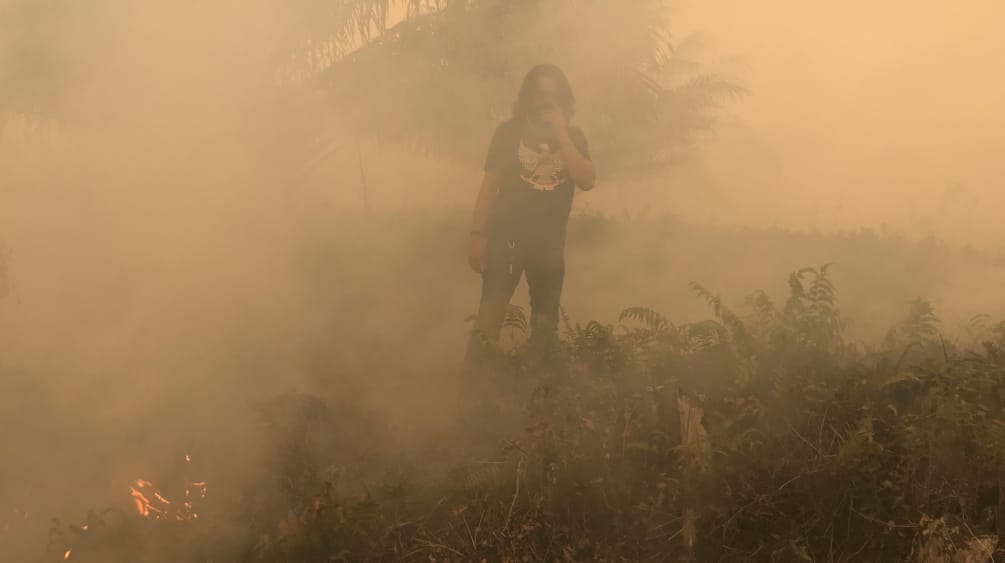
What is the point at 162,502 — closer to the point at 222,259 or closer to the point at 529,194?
the point at 529,194

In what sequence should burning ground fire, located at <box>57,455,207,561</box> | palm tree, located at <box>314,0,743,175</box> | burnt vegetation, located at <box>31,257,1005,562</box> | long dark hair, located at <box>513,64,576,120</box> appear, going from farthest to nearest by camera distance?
palm tree, located at <box>314,0,743,175</box>
long dark hair, located at <box>513,64,576,120</box>
burning ground fire, located at <box>57,455,207,561</box>
burnt vegetation, located at <box>31,257,1005,562</box>

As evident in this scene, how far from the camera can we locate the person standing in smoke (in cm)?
317

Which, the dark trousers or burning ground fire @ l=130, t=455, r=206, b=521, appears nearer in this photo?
burning ground fire @ l=130, t=455, r=206, b=521

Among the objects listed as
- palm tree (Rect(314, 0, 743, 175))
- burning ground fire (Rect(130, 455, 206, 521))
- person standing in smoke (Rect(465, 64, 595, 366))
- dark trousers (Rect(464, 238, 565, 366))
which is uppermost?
palm tree (Rect(314, 0, 743, 175))

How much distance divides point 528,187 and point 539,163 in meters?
0.09

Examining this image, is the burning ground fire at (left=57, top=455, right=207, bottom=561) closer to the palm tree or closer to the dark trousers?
the dark trousers

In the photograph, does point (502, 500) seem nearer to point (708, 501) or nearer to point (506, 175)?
point (708, 501)

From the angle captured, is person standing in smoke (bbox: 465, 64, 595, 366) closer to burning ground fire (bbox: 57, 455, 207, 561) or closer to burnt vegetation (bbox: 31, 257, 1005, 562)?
burnt vegetation (bbox: 31, 257, 1005, 562)

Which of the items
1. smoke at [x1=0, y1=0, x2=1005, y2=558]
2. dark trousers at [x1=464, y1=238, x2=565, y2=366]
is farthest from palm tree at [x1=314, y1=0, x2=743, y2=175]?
dark trousers at [x1=464, y1=238, x2=565, y2=366]

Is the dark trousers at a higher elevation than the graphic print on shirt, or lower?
lower

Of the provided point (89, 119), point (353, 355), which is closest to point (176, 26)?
point (89, 119)

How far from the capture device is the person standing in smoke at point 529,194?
3168 mm

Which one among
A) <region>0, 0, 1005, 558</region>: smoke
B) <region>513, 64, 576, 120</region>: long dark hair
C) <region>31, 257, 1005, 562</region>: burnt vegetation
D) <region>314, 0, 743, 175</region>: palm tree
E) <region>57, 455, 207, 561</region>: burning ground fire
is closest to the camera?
<region>31, 257, 1005, 562</region>: burnt vegetation

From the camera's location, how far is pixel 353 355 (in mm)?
3680
